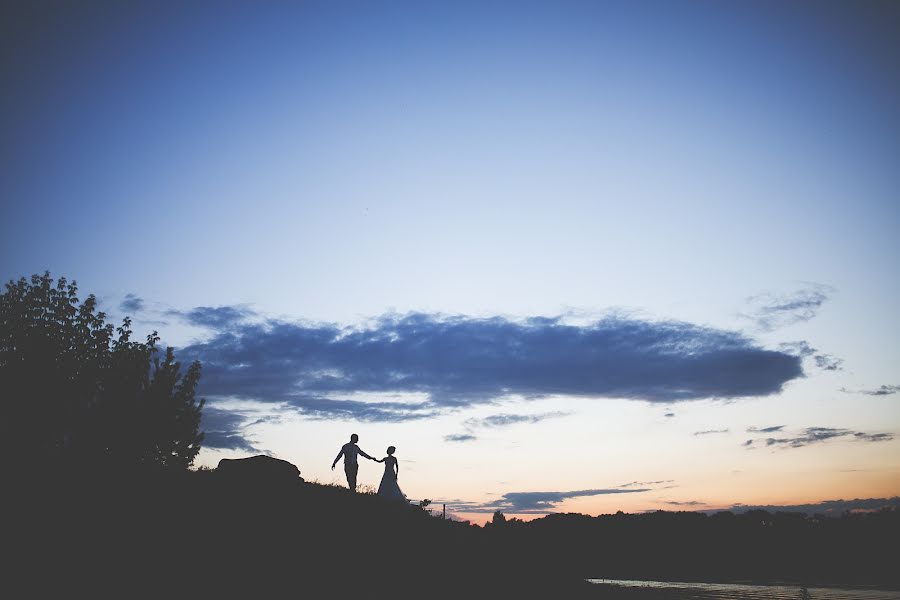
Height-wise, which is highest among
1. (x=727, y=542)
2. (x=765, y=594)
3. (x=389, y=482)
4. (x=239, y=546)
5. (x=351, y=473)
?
(x=351, y=473)

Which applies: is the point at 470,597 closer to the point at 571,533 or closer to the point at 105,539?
the point at 105,539

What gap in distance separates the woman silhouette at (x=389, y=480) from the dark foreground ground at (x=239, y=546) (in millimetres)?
422

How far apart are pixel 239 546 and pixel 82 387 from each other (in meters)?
25.7

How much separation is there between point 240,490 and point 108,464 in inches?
184

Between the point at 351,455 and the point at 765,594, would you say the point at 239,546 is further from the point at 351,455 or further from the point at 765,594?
the point at 765,594

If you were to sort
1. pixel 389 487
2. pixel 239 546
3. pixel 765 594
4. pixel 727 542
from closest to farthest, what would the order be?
pixel 239 546, pixel 389 487, pixel 765 594, pixel 727 542

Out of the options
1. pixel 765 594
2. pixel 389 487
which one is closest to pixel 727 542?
pixel 765 594

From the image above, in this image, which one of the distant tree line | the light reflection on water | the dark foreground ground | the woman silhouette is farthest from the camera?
the distant tree line

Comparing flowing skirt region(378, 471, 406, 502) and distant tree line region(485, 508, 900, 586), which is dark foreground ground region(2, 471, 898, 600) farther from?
distant tree line region(485, 508, 900, 586)

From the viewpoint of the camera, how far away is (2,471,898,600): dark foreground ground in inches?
458

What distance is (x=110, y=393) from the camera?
33344 millimetres

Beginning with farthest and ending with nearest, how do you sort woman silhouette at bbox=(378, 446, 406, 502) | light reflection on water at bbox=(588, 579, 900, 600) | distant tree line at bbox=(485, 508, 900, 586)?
distant tree line at bbox=(485, 508, 900, 586), light reflection on water at bbox=(588, 579, 900, 600), woman silhouette at bbox=(378, 446, 406, 502)

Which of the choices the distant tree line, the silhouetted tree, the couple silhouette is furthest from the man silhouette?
the distant tree line

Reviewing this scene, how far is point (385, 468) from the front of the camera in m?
22.2
